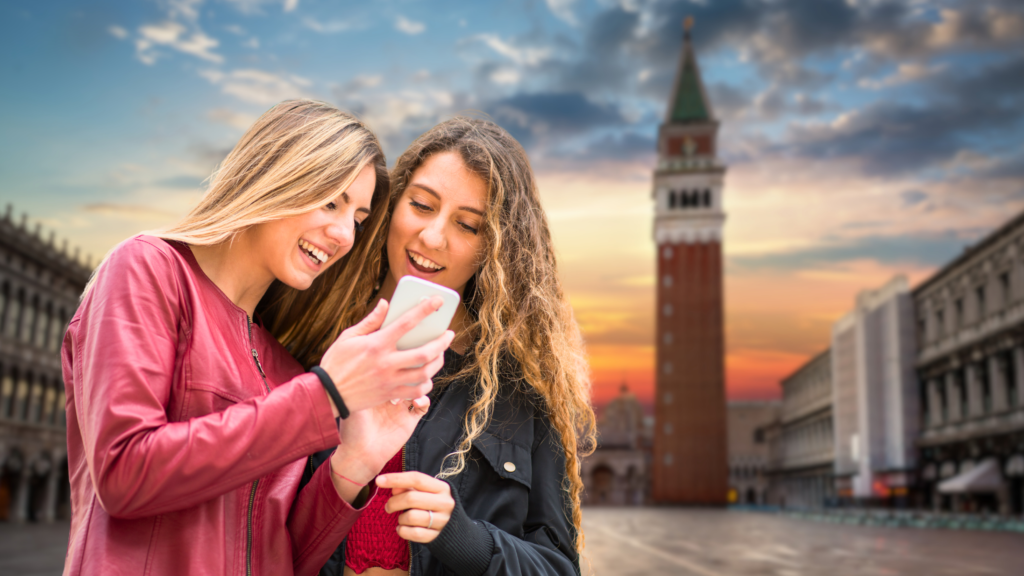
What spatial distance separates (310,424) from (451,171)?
1.12m

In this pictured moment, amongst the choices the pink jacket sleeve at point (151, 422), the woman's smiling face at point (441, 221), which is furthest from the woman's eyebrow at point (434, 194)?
the pink jacket sleeve at point (151, 422)

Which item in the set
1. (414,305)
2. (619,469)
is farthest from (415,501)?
(619,469)

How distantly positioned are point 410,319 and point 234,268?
597 mm

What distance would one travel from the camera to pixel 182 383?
64.4 inches

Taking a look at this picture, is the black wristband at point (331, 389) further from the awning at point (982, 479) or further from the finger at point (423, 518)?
the awning at point (982, 479)

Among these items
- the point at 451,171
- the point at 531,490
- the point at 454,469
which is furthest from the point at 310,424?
the point at 451,171

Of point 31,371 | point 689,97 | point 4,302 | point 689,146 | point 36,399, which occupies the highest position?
point 689,97

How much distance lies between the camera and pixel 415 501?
5.95 ft

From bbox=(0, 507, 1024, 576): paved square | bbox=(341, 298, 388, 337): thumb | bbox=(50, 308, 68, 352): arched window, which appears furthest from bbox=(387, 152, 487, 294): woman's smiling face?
bbox=(50, 308, 68, 352): arched window

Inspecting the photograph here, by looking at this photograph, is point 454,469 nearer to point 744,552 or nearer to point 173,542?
point 173,542

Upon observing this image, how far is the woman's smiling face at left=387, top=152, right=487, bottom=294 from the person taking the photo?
241 cm

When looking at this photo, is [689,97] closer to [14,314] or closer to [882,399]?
[882,399]

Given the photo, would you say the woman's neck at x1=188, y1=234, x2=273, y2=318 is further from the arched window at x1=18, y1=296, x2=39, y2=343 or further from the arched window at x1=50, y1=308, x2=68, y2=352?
the arched window at x1=50, y1=308, x2=68, y2=352

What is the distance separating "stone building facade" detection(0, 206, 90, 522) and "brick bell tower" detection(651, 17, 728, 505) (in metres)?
42.3
